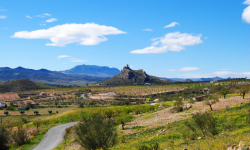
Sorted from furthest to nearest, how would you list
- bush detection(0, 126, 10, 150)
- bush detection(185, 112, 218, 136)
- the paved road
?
the paved road
bush detection(0, 126, 10, 150)
bush detection(185, 112, 218, 136)

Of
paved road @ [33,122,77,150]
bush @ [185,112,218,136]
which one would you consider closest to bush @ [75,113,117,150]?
bush @ [185,112,218,136]

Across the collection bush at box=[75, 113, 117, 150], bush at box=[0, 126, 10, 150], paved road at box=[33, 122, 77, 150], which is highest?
bush at box=[75, 113, 117, 150]

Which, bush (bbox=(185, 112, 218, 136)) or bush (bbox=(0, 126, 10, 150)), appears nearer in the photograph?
bush (bbox=(185, 112, 218, 136))

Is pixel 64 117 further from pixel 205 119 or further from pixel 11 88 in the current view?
pixel 11 88

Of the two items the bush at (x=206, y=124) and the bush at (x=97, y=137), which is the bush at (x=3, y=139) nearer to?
the bush at (x=97, y=137)

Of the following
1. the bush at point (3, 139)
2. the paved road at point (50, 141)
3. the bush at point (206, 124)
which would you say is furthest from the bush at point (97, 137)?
the bush at point (3, 139)

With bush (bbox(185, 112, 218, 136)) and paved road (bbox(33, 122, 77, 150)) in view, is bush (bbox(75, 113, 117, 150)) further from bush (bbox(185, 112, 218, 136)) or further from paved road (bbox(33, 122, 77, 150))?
paved road (bbox(33, 122, 77, 150))

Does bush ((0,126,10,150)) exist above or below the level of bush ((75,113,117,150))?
below

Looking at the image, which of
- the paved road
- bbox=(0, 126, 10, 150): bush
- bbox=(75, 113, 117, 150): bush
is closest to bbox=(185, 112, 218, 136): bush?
bbox=(75, 113, 117, 150): bush

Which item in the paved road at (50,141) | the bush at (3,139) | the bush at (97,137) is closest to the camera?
the bush at (97,137)

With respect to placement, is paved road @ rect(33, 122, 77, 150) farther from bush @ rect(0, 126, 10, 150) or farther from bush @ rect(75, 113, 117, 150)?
bush @ rect(75, 113, 117, 150)

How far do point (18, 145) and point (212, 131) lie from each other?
32.5m

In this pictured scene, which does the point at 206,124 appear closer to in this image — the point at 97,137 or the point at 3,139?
the point at 97,137

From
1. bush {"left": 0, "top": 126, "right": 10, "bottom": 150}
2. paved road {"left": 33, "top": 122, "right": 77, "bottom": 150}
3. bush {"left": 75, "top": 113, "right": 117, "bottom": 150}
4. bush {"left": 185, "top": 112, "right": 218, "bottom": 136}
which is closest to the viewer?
bush {"left": 75, "top": 113, "right": 117, "bottom": 150}
